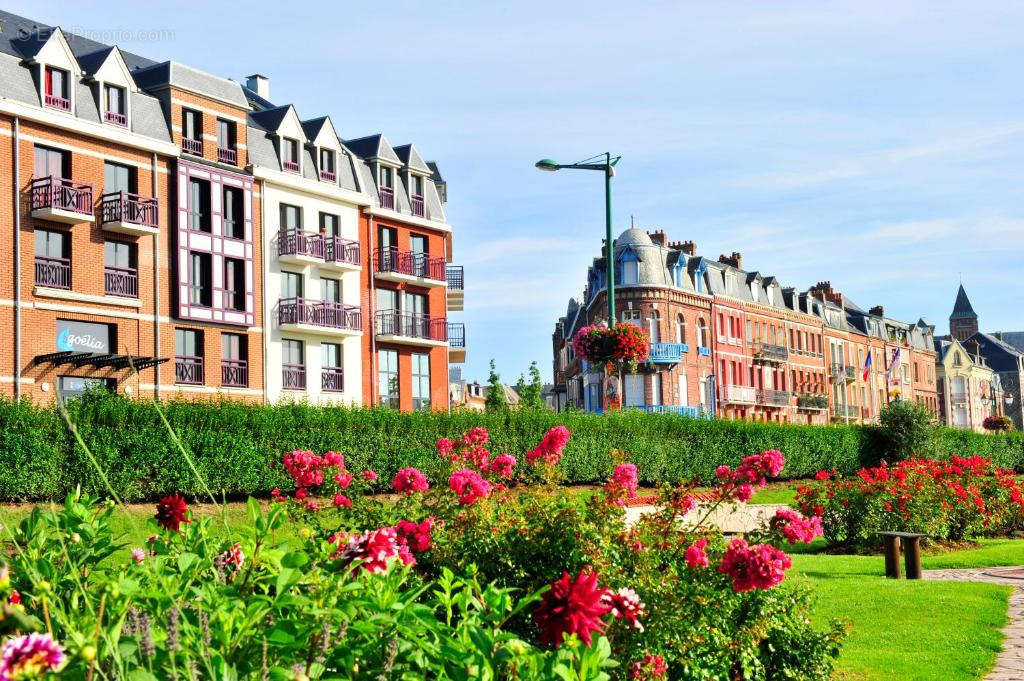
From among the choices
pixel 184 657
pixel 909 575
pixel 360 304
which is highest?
pixel 360 304

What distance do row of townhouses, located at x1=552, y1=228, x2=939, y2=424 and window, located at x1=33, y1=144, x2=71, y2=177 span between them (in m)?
28.2

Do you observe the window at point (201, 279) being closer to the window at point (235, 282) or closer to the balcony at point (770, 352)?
the window at point (235, 282)

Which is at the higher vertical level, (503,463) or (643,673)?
(503,463)

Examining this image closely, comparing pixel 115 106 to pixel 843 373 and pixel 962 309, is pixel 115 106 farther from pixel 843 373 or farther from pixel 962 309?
pixel 962 309

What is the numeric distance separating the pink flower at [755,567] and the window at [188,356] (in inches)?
1153

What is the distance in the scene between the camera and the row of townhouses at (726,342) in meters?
60.4

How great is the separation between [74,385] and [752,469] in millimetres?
26170

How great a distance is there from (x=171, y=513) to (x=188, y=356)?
2954 cm

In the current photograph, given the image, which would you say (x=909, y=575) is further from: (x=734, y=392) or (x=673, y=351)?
(x=734, y=392)

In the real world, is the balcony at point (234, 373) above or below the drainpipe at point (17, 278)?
below

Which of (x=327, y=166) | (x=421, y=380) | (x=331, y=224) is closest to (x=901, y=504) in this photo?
(x=331, y=224)

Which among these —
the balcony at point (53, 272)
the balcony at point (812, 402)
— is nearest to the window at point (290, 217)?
the balcony at point (53, 272)

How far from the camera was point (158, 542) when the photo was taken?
5.48 metres

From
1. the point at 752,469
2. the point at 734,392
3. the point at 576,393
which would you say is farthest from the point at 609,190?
the point at 576,393
